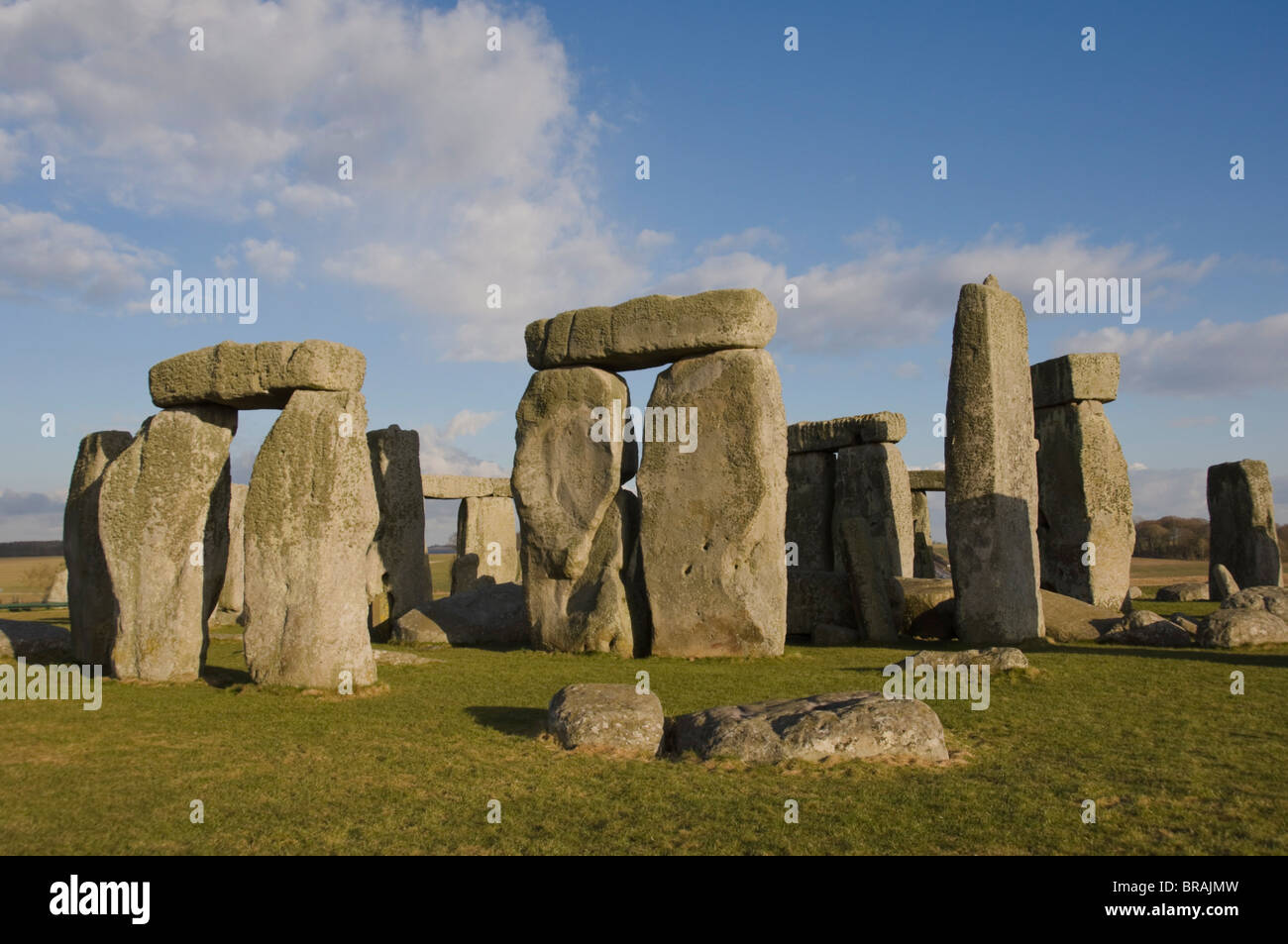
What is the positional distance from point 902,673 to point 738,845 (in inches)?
189

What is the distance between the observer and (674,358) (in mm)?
12703

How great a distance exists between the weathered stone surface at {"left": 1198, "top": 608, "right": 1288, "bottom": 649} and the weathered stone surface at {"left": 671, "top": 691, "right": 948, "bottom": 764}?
670 centimetres

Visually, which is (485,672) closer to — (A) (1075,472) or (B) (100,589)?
(B) (100,589)

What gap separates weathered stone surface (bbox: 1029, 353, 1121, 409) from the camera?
1622 cm

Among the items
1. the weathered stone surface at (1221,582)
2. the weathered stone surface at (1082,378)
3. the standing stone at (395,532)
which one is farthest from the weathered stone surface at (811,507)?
the standing stone at (395,532)

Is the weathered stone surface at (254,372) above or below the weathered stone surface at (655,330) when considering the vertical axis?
below

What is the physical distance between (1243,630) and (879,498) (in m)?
8.25

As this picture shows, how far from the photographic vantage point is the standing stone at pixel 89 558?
10523 millimetres

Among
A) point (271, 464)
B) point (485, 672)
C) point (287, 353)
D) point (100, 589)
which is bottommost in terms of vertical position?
point (485, 672)

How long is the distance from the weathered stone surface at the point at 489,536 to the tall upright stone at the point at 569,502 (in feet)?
30.3

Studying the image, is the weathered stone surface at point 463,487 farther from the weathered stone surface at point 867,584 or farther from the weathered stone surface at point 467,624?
the weathered stone surface at point 867,584

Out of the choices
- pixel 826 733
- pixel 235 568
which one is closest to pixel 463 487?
pixel 235 568

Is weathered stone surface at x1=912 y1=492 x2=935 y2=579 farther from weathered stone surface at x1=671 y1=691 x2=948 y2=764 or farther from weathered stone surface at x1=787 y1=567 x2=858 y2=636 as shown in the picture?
weathered stone surface at x1=671 y1=691 x2=948 y2=764
